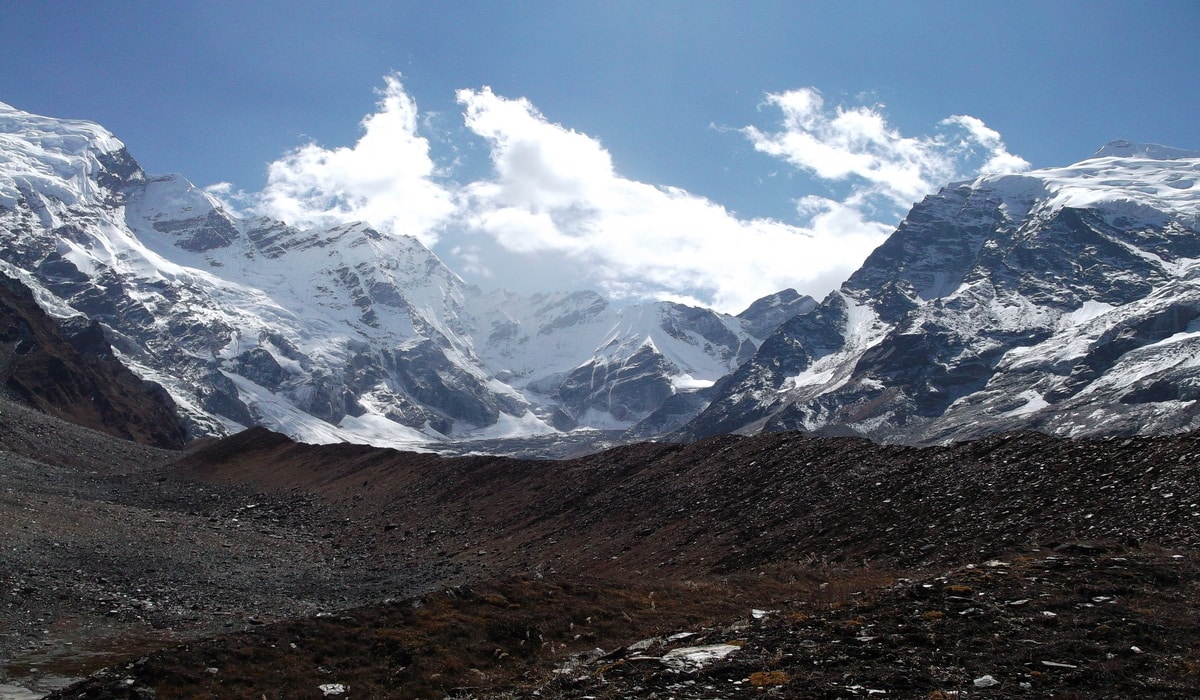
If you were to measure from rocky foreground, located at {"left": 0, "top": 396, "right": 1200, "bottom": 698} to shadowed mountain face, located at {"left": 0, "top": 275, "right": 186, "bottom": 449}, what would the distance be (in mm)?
122580

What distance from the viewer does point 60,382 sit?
172500 millimetres

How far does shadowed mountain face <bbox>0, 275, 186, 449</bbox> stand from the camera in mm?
164250

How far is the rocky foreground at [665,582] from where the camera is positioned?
52.1ft

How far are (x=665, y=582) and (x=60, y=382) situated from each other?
180075mm

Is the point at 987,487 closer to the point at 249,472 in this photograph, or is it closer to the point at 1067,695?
the point at 1067,695

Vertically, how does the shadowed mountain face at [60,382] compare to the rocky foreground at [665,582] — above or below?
above

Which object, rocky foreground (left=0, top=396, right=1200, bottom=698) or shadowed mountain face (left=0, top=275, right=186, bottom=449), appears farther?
shadowed mountain face (left=0, top=275, right=186, bottom=449)

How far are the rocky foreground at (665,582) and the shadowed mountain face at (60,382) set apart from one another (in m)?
123

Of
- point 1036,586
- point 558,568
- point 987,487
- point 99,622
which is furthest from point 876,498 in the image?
point 99,622

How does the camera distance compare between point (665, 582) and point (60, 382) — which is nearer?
point (665, 582)

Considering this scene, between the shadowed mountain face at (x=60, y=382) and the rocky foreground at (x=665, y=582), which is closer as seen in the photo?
the rocky foreground at (x=665, y=582)

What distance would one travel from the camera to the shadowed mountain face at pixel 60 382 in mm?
→ 164250

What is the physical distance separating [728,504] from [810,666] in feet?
85.8

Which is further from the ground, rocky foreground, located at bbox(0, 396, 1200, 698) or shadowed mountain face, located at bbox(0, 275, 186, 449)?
shadowed mountain face, located at bbox(0, 275, 186, 449)
